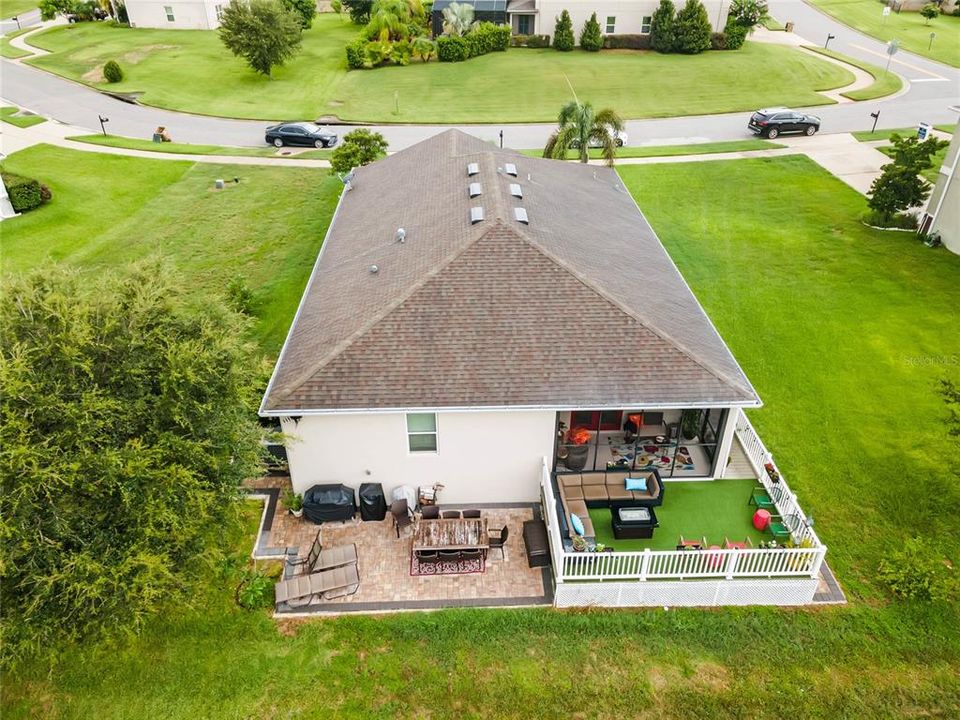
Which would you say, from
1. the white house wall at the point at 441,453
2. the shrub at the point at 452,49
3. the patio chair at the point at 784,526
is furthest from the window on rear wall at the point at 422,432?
the shrub at the point at 452,49

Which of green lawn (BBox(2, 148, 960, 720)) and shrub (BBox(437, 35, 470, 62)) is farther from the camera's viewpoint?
shrub (BBox(437, 35, 470, 62))

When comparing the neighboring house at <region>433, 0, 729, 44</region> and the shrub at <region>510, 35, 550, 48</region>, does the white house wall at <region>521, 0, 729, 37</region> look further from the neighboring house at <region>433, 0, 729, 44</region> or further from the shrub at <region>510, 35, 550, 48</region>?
the shrub at <region>510, 35, 550, 48</region>

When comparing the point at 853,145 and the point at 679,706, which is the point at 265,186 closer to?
the point at 679,706

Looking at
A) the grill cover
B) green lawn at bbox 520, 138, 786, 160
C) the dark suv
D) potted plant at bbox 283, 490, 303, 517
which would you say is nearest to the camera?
the grill cover

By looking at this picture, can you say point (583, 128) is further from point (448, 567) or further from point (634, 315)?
point (448, 567)

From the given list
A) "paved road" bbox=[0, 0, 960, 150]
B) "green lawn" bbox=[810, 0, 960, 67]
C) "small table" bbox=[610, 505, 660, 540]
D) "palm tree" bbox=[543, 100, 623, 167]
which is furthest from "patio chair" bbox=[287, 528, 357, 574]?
"green lawn" bbox=[810, 0, 960, 67]

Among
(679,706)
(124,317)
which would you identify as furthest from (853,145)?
(124,317)

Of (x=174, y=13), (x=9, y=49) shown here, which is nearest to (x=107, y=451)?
(x=174, y=13)

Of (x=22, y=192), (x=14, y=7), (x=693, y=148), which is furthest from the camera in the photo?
(x=14, y=7)
